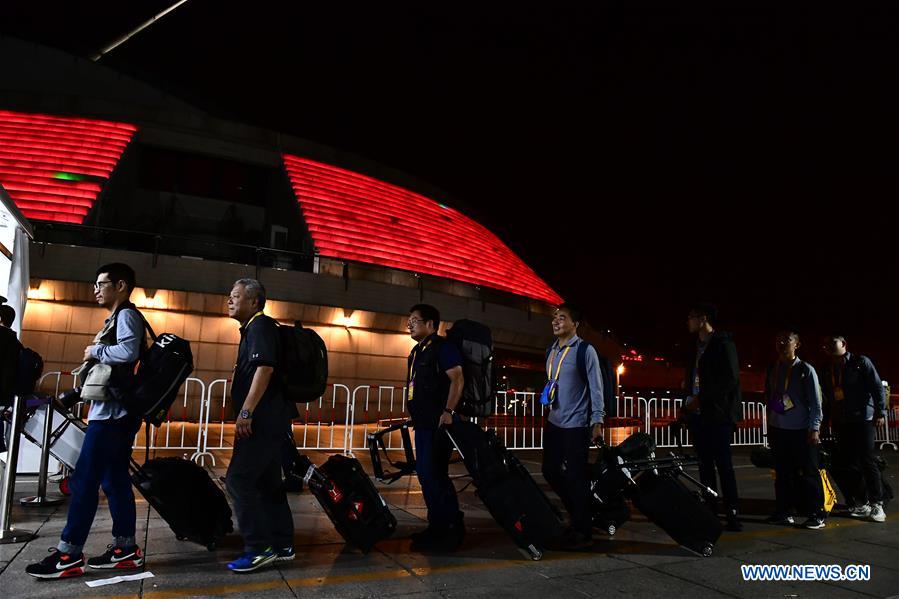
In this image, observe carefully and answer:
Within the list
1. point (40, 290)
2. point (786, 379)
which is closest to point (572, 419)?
point (786, 379)

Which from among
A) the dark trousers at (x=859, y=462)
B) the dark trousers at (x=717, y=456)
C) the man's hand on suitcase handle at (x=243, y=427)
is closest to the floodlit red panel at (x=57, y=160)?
the man's hand on suitcase handle at (x=243, y=427)

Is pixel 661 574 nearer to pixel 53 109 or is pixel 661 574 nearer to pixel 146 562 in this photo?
pixel 146 562

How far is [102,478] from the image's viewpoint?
3.91 metres

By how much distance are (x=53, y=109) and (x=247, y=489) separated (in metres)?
20.8

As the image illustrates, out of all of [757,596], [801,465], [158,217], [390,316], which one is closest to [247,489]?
[757,596]

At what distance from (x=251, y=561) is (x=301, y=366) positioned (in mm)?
1246

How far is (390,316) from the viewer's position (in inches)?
759

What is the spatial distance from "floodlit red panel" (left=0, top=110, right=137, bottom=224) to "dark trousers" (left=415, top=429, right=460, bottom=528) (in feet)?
50.3

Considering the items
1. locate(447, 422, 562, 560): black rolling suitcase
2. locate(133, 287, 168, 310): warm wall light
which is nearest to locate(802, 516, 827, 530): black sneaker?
locate(447, 422, 562, 560): black rolling suitcase

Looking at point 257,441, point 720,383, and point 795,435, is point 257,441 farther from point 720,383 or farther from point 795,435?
point 795,435

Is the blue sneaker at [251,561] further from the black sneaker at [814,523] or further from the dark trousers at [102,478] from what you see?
the black sneaker at [814,523]

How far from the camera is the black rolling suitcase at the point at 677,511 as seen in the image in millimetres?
4508

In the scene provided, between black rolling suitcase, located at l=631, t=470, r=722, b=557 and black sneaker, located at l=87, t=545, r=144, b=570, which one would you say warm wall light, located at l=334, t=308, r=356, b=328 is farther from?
black sneaker, located at l=87, t=545, r=144, b=570

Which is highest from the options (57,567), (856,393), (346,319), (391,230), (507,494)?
(391,230)
